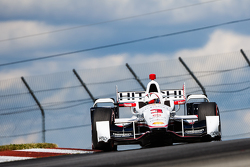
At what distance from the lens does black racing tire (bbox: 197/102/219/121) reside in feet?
32.4

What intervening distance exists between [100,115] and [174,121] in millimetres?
1594

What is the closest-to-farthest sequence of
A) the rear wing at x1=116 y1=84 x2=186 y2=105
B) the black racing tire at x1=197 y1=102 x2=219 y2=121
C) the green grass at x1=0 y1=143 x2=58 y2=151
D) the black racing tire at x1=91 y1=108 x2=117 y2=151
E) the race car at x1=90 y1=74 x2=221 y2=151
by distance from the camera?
the race car at x1=90 y1=74 x2=221 y2=151
the black racing tire at x1=91 y1=108 x2=117 y2=151
the black racing tire at x1=197 y1=102 x2=219 y2=121
the green grass at x1=0 y1=143 x2=58 y2=151
the rear wing at x1=116 y1=84 x2=186 y2=105

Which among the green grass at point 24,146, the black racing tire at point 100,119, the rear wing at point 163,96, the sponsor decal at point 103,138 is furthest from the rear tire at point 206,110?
the green grass at point 24,146

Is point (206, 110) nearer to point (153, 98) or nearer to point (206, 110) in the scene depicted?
point (206, 110)

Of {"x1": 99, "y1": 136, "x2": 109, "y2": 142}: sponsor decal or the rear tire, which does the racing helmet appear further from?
{"x1": 99, "y1": 136, "x2": 109, "y2": 142}: sponsor decal

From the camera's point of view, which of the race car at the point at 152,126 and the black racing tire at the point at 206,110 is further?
the black racing tire at the point at 206,110

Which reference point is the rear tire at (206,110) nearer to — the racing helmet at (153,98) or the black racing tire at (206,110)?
the black racing tire at (206,110)

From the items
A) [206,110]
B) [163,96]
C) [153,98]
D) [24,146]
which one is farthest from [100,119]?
[24,146]

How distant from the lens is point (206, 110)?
995 cm

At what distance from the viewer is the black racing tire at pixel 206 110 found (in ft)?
32.4

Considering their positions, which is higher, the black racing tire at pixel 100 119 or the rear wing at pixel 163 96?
the rear wing at pixel 163 96

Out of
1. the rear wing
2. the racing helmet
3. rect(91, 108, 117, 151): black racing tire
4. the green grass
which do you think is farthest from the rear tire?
the green grass

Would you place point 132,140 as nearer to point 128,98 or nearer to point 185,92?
point 128,98

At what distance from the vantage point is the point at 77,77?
12.8 m
